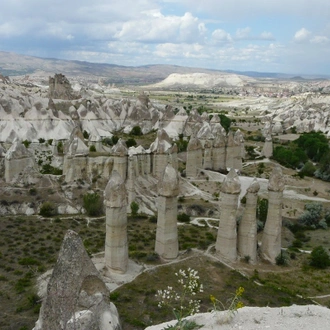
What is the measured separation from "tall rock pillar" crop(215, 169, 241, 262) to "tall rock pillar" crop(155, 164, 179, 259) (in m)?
2.24

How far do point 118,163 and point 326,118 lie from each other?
Answer: 60.1 m

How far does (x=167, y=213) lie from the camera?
18.8 metres

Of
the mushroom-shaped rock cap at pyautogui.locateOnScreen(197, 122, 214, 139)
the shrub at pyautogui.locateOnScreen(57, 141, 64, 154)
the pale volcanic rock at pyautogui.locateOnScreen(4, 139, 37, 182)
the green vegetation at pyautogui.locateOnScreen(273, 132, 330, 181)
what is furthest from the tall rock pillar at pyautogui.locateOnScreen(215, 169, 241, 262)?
the shrub at pyautogui.locateOnScreen(57, 141, 64, 154)

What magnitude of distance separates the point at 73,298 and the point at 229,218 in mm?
11049

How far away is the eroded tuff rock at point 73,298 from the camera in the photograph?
9.34m

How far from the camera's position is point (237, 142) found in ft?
131

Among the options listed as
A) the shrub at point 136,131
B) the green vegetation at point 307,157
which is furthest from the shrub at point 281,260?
the shrub at point 136,131

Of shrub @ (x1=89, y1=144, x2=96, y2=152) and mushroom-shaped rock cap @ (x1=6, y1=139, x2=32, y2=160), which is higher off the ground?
mushroom-shaped rock cap @ (x1=6, y1=139, x2=32, y2=160)

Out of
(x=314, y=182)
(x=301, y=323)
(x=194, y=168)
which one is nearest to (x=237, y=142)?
(x=194, y=168)

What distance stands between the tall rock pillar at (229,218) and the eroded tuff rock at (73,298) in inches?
391

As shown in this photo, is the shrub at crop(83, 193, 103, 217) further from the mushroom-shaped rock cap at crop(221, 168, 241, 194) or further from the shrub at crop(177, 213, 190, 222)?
the mushroom-shaped rock cap at crop(221, 168, 241, 194)

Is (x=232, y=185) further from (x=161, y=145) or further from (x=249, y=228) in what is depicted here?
(x=161, y=145)

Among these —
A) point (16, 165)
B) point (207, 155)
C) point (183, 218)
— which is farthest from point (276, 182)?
point (16, 165)

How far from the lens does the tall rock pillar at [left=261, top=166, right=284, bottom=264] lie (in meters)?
19.7
